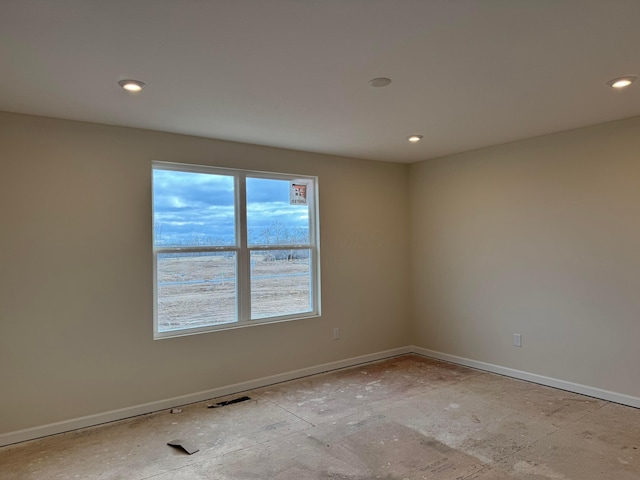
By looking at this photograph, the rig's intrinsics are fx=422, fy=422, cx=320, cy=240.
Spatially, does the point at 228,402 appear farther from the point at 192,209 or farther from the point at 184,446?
the point at 192,209

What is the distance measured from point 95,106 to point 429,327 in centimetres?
428

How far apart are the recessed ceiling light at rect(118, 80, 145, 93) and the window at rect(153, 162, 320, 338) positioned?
1.15 meters

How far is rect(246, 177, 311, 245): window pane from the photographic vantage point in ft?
14.2

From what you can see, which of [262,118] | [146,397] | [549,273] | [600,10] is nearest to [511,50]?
[600,10]

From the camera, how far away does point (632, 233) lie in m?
3.55

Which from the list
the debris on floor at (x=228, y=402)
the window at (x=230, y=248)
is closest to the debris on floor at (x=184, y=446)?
the debris on floor at (x=228, y=402)

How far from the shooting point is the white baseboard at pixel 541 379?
11.8 feet

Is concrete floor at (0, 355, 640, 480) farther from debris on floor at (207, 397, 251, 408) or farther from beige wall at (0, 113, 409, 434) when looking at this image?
beige wall at (0, 113, 409, 434)

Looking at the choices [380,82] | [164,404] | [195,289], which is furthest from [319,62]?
[164,404]

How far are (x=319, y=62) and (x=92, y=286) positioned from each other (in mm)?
2503

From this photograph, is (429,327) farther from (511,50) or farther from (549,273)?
(511,50)

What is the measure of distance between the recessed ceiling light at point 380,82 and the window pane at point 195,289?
7.37 feet

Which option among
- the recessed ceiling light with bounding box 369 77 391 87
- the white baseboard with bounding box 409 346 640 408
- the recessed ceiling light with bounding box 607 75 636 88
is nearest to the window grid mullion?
the recessed ceiling light with bounding box 369 77 391 87

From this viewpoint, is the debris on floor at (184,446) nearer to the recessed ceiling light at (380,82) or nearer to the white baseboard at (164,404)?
the white baseboard at (164,404)
